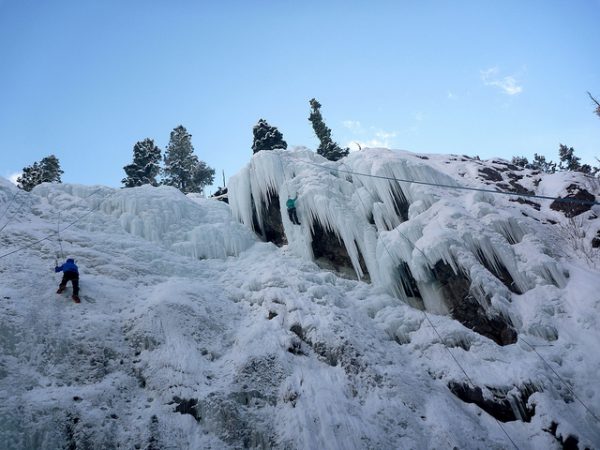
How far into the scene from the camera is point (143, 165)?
24062 millimetres

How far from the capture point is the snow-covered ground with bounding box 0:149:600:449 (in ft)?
20.1

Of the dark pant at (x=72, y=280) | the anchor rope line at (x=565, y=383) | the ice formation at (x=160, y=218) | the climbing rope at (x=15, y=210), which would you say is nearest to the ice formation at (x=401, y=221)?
the anchor rope line at (x=565, y=383)

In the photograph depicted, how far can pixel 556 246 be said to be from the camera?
35.6 ft

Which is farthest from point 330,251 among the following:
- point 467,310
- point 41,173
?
point 41,173

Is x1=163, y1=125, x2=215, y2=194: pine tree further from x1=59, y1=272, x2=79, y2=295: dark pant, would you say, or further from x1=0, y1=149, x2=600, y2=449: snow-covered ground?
x1=59, y1=272, x2=79, y2=295: dark pant

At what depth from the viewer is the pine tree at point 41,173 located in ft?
75.0

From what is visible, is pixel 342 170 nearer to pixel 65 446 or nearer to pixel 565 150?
pixel 65 446

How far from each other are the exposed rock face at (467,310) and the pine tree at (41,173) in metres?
23.7

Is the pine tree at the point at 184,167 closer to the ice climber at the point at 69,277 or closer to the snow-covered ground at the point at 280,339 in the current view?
the snow-covered ground at the point at 280,339

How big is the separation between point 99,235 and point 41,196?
408 centimetres

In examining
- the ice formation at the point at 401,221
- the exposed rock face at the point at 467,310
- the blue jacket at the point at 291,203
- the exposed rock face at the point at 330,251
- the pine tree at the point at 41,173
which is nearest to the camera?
the exposed rock face at the point at 467,310

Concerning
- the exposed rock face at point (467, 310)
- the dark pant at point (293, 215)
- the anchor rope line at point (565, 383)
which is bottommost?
the anchor rope line at point (565, 383)

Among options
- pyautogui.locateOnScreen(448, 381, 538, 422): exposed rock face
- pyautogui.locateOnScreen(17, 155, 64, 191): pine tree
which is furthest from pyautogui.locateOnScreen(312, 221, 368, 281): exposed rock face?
pyautogui.locateOnScreen(17, 155, 64, 191): pine tree

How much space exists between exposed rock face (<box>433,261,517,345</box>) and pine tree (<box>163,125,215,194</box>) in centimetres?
2095
